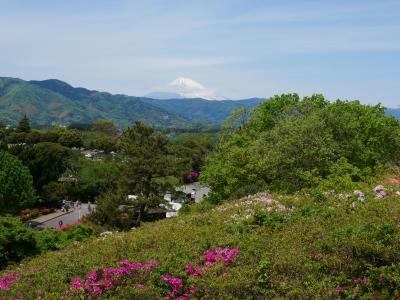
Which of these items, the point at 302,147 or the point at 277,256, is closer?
the point at 277,256

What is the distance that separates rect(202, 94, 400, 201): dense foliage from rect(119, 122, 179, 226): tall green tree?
384cm

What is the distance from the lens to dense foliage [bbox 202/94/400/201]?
22656 mm

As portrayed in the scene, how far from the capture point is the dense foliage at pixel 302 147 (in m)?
22.7

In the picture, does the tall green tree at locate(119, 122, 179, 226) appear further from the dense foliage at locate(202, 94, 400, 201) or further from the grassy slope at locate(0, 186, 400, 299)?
the grassy slope at locate(0, 186, 400, 299)

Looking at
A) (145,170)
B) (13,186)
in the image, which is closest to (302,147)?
(145,170)

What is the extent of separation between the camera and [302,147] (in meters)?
22.6

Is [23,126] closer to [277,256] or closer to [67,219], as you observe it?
[67,219]

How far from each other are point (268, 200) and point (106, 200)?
71.9ft

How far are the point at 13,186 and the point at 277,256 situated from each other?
40140 mm

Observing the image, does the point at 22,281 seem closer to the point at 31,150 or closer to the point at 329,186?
the point at 329,186

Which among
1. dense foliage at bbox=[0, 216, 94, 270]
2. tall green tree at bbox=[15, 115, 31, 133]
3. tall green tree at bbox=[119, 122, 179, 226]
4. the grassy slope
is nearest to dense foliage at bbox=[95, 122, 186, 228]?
tall green tree at bbox=[119, 122, 179, 226]

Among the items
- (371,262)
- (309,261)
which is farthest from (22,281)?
(371,262)

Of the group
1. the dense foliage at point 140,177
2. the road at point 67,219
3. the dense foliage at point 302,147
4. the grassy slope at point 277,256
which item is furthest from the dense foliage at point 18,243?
the road at point 67,219

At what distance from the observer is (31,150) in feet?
201
